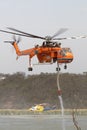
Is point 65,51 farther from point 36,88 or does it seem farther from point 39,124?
point 36,88

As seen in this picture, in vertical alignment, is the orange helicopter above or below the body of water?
above

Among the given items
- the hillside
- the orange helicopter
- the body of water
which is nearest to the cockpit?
→ the orange helicopter

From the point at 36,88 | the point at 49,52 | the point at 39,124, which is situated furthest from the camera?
the point at 36,88

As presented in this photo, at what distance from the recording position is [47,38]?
27.4 m

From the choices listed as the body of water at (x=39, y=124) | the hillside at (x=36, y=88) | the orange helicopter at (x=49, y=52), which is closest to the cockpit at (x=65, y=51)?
the orange helicopter at (x=49, y=52)

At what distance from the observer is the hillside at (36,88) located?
3497 inches

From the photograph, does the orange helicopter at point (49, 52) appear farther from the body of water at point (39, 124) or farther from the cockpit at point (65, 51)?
the body of water at point (39, 124)

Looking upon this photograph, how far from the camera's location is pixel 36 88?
94.9 metres

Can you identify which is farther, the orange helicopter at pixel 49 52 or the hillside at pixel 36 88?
the hillside at pixel 36 88

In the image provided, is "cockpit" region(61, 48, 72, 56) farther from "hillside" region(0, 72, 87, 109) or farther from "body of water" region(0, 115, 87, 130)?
"hillside" region(0, 72, 87, 109)

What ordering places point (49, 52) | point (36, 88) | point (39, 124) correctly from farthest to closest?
point (36, 88)
point (39, 124)
point (49, 52)

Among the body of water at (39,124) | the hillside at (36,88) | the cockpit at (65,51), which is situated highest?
the cockpit at (65,51)

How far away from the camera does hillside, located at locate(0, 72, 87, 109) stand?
88.8 metres

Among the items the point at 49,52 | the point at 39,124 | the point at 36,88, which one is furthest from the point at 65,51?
the point at 36,88
